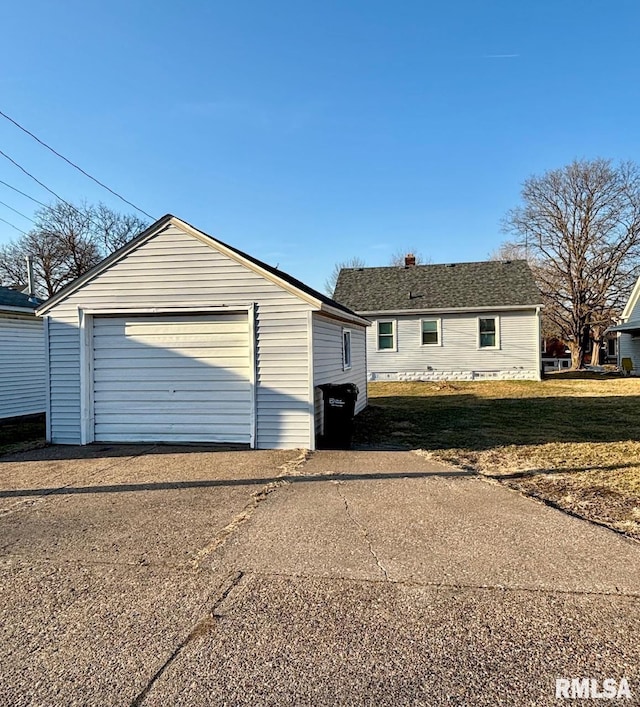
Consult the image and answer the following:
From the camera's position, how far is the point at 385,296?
2222cm

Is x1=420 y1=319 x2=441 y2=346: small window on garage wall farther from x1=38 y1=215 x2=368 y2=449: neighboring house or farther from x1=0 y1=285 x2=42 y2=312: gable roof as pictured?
x1=0 y1=285 x2=42 y2=312: gable roof

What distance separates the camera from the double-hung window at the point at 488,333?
2058 centimetres

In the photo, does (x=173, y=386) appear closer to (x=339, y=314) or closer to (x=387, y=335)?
(x=339, y=314)

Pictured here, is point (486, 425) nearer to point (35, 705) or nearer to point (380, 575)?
point (380, 575)

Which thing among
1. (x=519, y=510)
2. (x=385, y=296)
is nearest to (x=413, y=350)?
(x=385, y=296)

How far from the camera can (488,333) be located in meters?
20.7

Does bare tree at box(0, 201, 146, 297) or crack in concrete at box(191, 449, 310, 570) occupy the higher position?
bare tree at box(0, 201, 146, 297)

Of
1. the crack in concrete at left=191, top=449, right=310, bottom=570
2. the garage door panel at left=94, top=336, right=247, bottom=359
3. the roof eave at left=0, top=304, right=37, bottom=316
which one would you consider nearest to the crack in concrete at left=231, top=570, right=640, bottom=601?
the crack in concrete at left=191, top=449, right=310, bottom=570

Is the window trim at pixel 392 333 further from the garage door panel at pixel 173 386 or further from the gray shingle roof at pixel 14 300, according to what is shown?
the garage door panel at pixel 173 386

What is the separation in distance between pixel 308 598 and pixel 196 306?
239 inches

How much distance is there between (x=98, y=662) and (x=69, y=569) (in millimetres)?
1359

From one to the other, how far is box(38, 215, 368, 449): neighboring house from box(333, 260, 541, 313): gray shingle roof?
527 inches

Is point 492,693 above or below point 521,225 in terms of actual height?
below

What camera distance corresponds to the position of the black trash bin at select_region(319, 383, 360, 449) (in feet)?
27.6
